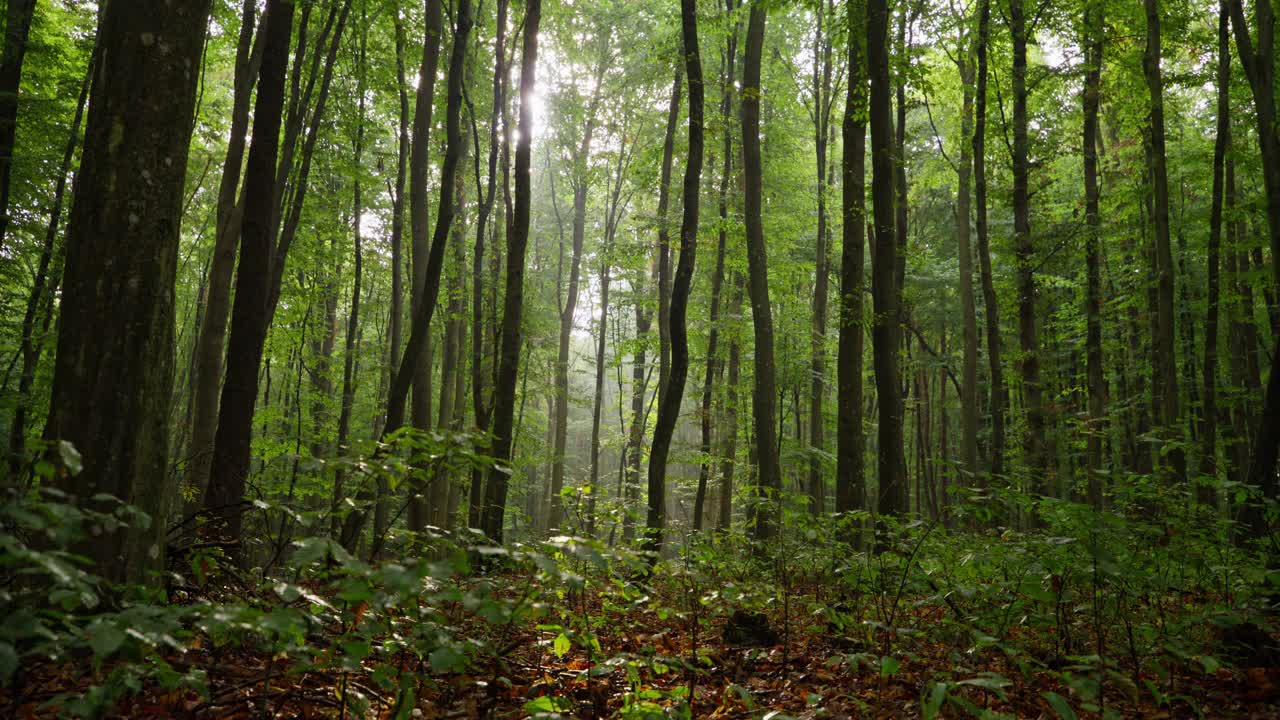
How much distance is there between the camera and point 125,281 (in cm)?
311

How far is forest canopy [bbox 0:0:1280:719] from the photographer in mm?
3016

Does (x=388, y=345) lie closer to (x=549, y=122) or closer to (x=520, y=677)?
(x=549, y=122)

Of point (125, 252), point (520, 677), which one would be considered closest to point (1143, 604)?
point (520, 677)

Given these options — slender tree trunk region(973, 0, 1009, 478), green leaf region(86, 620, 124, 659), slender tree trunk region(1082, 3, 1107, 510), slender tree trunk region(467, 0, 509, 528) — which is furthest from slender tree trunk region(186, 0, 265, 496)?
slender tree trunk region(1082, 3, 1107, 510)

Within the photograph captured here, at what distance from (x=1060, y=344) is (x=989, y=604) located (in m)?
22.1

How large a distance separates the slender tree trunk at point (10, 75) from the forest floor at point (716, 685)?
8439 millimetres

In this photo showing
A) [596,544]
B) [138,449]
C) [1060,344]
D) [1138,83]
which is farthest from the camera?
[1060,344]

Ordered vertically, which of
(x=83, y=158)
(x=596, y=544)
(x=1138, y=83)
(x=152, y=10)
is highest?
(x=1138, y=83)

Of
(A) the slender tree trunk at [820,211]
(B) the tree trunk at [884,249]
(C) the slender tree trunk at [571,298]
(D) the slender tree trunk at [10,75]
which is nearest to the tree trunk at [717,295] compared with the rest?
(A) the slender tree trunk at [820,211]

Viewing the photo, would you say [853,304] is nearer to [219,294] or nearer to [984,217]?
[984,217]

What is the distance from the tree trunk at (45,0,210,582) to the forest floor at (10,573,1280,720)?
0.72 metres

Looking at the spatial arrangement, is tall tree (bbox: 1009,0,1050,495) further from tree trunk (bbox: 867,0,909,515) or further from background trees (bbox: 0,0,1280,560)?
tree trunk (bbox: 867,0,909,515)

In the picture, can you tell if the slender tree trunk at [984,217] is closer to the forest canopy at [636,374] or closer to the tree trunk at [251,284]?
the forest canopy at [636,374]

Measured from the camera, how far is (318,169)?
14.3m
